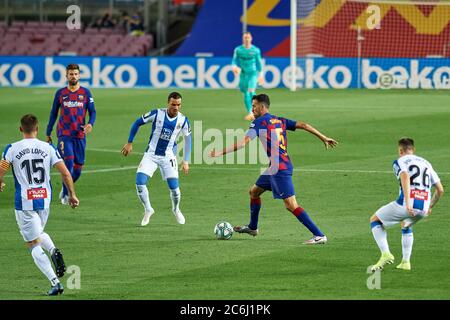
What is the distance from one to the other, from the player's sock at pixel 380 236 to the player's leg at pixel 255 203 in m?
2.49

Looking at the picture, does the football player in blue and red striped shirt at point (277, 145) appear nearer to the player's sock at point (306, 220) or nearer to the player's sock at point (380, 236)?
the player's sock at point (306, 220)

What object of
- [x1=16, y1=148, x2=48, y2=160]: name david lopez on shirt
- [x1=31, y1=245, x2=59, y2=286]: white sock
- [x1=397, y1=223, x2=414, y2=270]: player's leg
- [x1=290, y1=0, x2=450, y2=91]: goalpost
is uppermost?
[x1=290, y1=0, x2=450, y2=91]: goalpost

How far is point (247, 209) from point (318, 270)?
4902 millimetres

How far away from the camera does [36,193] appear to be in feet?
38.6

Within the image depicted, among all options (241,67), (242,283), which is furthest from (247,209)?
(241,67)

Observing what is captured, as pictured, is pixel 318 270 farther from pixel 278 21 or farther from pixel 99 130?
pixel 278 21

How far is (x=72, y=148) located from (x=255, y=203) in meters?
5.02

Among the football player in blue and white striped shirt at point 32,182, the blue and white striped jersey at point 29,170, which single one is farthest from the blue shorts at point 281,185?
the blue and white striped jersey at point 29,170

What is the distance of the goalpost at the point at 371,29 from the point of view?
4434cm

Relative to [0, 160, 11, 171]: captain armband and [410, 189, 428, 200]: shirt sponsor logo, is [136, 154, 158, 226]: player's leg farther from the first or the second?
[410, 189, 428, 200]: shirt sponsor logo

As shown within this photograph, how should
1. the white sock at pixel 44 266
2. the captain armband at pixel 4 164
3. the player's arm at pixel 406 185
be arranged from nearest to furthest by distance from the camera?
the white sock at pixel 44 266 < the captain armband at pixel 4 164 < the player's arm at pixel 406 185

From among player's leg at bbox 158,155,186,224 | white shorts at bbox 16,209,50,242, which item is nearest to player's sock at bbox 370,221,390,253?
white shorts at bbox 16,209,50,242

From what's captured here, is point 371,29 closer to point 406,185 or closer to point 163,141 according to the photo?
point 163,141

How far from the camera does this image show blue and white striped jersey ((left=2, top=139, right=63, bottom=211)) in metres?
11.7
